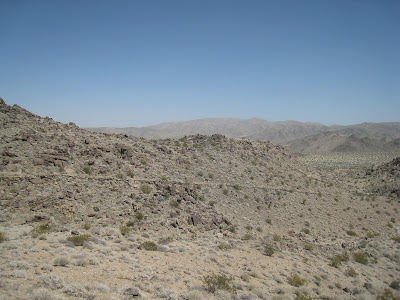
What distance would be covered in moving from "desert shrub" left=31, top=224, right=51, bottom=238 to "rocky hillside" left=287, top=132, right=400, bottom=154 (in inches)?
4377

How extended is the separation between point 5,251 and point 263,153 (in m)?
31.5

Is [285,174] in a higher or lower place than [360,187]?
higher

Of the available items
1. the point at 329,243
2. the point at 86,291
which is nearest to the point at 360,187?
the point at 329,243

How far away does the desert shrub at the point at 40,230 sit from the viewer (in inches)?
462

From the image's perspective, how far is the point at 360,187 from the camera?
131ft

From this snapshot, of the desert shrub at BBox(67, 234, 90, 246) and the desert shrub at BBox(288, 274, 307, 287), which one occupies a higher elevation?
the desert shrub at BBox(67, 234, 90, 246)

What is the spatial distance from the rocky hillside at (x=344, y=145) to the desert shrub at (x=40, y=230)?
4377 inches

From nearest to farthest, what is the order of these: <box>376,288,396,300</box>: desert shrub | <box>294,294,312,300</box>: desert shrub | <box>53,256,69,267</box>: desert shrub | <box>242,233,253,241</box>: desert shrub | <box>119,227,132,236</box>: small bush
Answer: <box>53,256,69,267</box>: desert shrub < <box>294,294,312,300</box>: desert shrub < <box>376,288,396,300</box>: desert shrub < <box>119,227,132,236</box>: small bush < <box>242,233,253,241</box>: desert shrub

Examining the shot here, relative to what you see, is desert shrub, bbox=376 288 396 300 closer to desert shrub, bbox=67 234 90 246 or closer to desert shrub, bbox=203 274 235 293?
desert shrub, bbox=203 274 235 293

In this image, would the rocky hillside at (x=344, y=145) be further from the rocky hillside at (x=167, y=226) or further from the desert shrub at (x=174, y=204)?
the desert shrub at (x=174, y=204)

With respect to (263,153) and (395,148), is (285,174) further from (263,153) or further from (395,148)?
(395,148)

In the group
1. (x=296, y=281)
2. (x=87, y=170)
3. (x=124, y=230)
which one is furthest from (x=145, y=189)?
(x=296, y=281)

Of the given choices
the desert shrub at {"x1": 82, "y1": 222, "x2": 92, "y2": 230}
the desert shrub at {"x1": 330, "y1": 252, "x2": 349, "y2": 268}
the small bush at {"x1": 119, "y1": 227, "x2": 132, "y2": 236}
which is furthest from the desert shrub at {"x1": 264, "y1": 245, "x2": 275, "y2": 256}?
the desert shrub at {"x1": 82, "y1": 222, "x2": 92, "y2": 230}

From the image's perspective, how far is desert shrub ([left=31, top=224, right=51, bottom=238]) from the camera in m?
11.7
